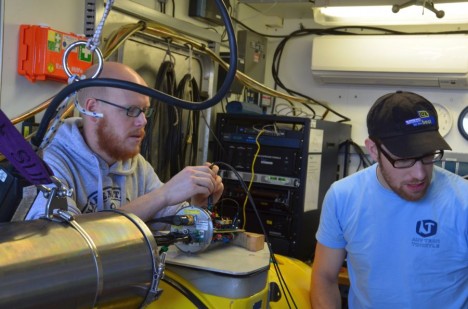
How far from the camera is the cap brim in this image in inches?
56.3

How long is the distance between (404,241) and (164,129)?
1.27 m

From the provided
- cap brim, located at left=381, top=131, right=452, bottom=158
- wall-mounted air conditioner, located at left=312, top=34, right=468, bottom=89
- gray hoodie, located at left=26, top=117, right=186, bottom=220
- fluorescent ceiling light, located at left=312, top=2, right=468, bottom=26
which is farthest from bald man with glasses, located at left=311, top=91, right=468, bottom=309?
wall-mounted air conditioner, located at left=312, top=34, right=468, bottom=89

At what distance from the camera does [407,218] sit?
1540 millimetres

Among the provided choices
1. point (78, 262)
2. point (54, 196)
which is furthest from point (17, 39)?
point (78, 262)

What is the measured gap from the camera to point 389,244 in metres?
1.56

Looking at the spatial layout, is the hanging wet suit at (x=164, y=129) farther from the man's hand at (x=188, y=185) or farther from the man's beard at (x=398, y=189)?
the man's beard at (x=398, y=189)

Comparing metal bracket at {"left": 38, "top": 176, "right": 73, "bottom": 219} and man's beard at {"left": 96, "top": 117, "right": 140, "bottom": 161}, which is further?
man's beard at {"left": 96, "top": 117, "right": 140, "bottom": 161}

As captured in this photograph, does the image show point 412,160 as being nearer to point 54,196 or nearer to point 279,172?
point 54,196

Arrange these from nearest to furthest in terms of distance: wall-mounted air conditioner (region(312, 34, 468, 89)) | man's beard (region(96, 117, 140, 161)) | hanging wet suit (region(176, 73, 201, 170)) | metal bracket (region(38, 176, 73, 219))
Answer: metal bracket (region(38, 176, 73, 219))
man's beard (region(96, 117, 140, 161))
hanging wet suit (region(176, 73, 201, 170))
wall-mounted air conditioner (region(312, 34, 468, 89))

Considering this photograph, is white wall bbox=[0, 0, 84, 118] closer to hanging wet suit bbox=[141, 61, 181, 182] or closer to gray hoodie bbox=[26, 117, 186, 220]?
gray hoodie bbox=[26, 117, 186, 220]

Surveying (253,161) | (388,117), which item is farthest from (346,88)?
(388,117)

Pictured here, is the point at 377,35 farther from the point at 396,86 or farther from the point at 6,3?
the point at 6,3

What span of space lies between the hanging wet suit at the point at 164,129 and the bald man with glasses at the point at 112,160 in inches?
29.6

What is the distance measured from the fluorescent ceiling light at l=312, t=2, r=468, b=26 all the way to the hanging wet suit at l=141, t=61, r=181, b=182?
87cm
